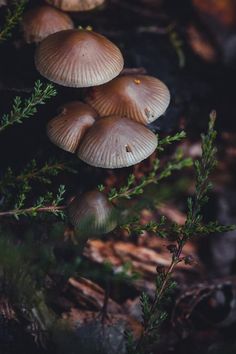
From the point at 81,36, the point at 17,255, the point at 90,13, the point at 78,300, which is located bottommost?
the point at 78,300

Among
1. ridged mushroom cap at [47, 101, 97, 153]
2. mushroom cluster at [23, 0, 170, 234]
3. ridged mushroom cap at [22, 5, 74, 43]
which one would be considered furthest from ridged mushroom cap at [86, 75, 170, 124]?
ridged mushroom cap at [22, 5, 74, 43]

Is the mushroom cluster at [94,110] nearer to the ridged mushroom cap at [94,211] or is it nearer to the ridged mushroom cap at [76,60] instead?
the ridged mushroom cap at [76,60]

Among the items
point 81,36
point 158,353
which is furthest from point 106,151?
point 158,353

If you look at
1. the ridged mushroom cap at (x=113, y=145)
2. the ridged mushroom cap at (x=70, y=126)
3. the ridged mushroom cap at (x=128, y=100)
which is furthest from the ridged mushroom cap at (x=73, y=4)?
the ridged mushroom cap at (x=113, y=145)

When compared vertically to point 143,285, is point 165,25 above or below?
above

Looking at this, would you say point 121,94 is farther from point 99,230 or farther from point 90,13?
point 90,13
